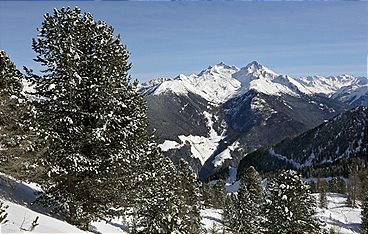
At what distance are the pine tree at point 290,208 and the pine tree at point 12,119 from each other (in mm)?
22545

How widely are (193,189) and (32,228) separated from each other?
44460 mm

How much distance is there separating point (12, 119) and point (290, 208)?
77.9 feet

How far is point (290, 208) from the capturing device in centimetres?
3294

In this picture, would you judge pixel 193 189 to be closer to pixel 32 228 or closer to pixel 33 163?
pixel 33 163

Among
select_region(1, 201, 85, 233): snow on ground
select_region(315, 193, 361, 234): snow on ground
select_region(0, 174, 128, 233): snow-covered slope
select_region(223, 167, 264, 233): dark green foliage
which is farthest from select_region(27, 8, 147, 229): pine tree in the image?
select_region(315, 193, 361, 234): snow on ground

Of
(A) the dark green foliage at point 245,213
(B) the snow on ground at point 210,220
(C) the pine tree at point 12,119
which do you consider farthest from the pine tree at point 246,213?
(C) the pine tree at point 12,119

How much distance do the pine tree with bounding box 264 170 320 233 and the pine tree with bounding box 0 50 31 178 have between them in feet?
74.0

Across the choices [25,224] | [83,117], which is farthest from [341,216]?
[25,224]

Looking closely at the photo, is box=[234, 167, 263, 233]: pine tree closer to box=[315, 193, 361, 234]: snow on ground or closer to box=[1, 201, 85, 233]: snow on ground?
box=[1, 201, 85, 233]: snow on ground

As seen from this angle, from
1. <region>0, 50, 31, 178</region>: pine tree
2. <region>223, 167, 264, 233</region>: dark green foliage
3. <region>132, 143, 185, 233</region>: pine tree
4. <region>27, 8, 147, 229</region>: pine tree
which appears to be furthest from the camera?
<region>223, 167, 264, 233</region>: dark green foliage

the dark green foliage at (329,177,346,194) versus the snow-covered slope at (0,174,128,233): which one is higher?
the dark green foliage at (329,177,346,194)

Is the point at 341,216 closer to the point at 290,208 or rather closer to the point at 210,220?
→ the point at 210,220

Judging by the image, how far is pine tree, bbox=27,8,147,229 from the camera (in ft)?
57.2

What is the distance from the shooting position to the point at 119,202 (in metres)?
19.3
